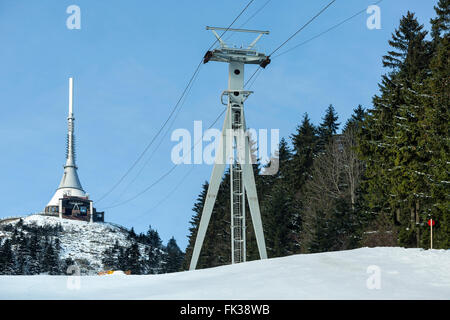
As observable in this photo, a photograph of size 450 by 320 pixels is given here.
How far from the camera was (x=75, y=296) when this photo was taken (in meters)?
20.6

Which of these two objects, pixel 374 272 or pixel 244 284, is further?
pixel 374 272

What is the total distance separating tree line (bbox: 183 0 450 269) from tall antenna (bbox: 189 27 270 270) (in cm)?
818

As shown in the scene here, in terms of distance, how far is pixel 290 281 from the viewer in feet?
69.6

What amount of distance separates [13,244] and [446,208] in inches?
4778

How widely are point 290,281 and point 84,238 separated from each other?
141 metres

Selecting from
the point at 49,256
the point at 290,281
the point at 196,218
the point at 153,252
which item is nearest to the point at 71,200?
the point at 153,252

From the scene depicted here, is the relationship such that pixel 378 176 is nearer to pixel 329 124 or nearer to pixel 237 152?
pixel 237 152

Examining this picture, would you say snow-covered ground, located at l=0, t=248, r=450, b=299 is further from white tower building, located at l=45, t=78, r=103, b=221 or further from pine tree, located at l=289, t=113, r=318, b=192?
white tower building, located at l=45, t=78, r=103, b=221

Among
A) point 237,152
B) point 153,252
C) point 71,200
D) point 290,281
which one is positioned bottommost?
point 153,252

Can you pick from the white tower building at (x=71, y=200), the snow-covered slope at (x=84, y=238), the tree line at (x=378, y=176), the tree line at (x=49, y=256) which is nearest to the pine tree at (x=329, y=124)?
the tree line at (x=378, y=176)

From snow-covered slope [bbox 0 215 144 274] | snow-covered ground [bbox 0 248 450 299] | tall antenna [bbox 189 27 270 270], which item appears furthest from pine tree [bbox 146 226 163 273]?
snow-covered ground [bbox 0 248 450 299]
